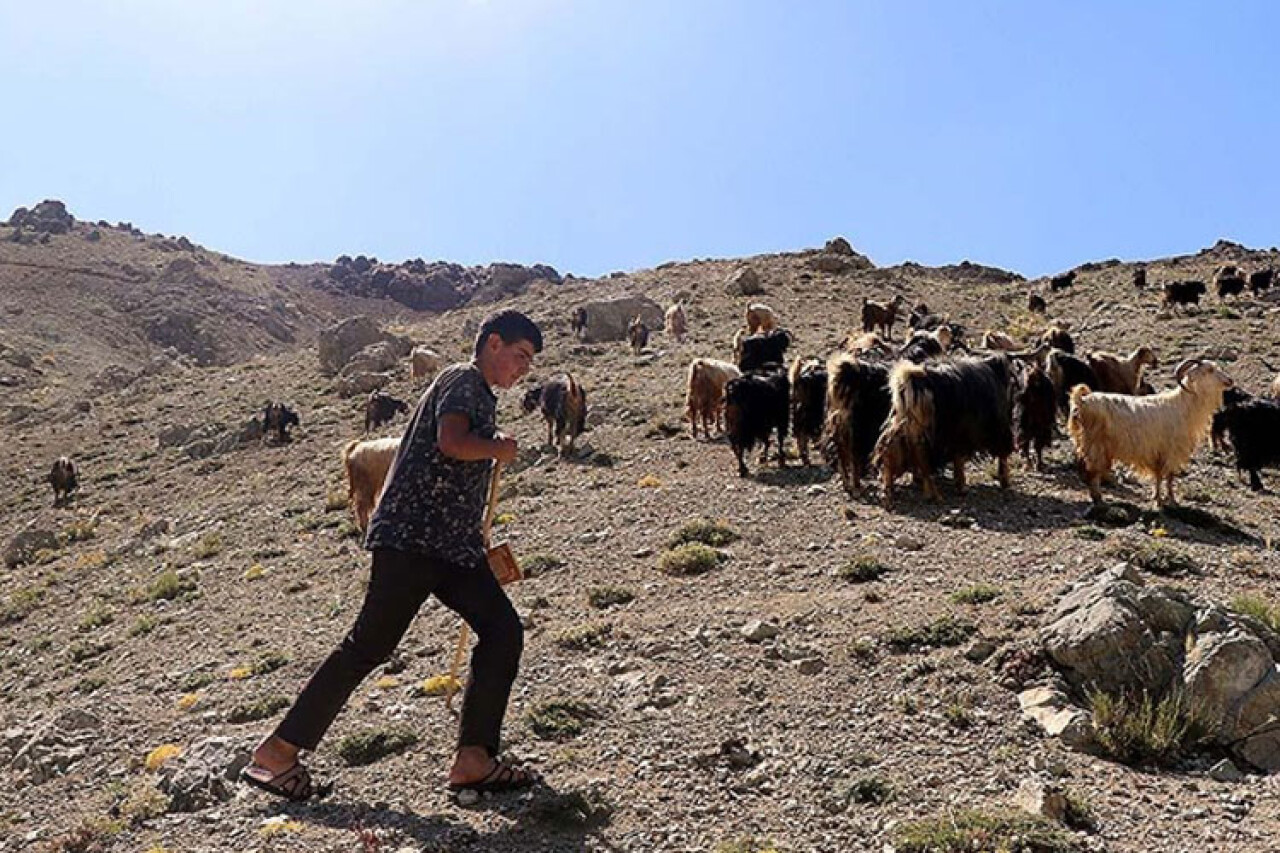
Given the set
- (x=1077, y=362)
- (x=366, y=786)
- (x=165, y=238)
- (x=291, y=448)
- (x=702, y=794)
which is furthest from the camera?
(x=165, y=238)

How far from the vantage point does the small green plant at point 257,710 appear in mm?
7438

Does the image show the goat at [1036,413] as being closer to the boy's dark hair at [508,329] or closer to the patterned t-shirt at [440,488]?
the boy's dark hair at [508,329]

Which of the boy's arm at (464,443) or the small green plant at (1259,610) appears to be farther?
the small green plant at (1259,610)

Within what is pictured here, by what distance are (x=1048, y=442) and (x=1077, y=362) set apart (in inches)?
96.7

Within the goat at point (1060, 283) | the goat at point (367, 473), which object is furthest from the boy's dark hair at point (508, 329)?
the goat at point (1060, 283)

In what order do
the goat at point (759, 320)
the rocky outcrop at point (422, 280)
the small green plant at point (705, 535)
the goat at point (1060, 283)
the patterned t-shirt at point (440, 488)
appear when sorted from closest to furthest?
the patterned t-shirt at point (440, 488) < the small green plant at point (705, 535) < the goat at point (759, 320) < the goat at point (1060, 283) < the rocky outcrop at point (422, 280)

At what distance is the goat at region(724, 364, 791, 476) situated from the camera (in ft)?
46.0

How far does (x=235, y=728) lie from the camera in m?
7.25

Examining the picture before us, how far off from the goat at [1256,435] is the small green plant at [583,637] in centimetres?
1043

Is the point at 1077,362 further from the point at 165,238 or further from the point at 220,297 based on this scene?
the point at 165,238

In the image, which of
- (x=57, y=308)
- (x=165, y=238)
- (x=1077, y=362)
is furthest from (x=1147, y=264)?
(x=165, y=238)

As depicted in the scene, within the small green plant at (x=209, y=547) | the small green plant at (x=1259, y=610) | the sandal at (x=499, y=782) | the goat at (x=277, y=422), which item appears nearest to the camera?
the sandal at (x=499, y=782)

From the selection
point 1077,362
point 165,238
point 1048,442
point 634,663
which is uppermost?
point 165,238

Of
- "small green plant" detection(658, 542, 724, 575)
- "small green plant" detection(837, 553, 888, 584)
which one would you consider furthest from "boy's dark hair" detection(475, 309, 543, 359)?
"small green plant" detection(658, 542, 724, 575)
